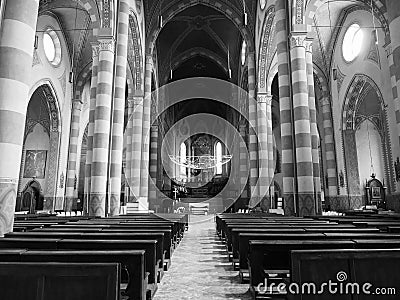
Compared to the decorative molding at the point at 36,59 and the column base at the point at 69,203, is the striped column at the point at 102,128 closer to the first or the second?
the decorative molding at the point at 36,59

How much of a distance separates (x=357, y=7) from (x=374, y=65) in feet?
11.3

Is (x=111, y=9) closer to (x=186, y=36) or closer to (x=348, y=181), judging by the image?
(x=186, y=36)

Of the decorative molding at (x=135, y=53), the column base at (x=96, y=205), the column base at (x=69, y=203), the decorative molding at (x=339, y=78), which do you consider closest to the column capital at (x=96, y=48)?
the decorative molding at (x=135, y=53)

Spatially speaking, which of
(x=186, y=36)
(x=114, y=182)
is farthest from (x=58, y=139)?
(x=186, y=36)

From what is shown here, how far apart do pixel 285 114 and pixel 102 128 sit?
655cm

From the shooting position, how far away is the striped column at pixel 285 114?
36.1ft

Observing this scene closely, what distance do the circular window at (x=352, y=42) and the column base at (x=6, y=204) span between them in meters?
18.2

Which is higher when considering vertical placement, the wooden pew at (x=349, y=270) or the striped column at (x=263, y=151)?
the striped column at (x=263, y=151)

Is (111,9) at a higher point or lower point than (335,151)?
higher

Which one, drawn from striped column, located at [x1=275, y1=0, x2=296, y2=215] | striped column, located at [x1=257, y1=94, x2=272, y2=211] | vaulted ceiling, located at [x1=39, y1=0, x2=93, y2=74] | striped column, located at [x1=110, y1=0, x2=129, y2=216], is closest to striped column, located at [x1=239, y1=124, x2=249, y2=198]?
striped column, located at [x1=257, y1=94, x2=272, y2=211]

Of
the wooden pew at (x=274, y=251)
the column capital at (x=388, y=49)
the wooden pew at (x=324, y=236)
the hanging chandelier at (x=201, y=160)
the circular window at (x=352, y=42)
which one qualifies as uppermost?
the circular window at (x=352, y=42)

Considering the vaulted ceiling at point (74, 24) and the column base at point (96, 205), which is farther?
the vaulted ceiling at point (74, 24)

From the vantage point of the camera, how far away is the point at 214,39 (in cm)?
2544

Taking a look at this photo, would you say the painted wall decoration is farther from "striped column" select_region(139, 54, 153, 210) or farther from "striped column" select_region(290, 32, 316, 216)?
"striped column" select_region(290, 32, 316, 216)
